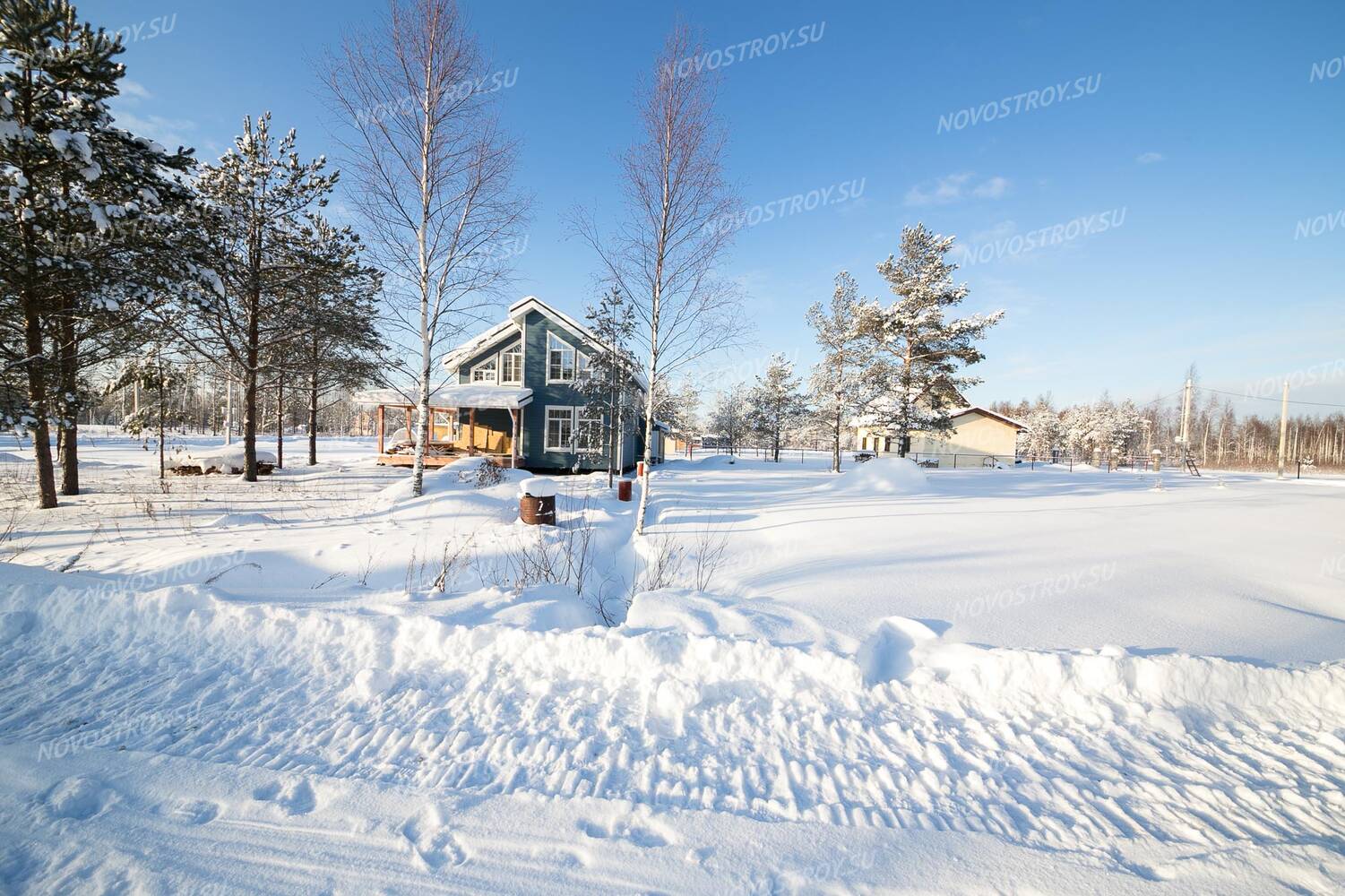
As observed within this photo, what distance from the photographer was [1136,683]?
3443 millimetres

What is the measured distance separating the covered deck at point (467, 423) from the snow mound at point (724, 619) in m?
15.0

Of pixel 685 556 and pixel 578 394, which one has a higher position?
pixel 578 394

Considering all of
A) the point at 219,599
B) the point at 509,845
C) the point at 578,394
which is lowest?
the point at 509,845

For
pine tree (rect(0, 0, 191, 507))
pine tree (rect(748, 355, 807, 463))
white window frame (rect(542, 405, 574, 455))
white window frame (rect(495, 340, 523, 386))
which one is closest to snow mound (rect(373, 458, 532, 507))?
white window frame (rect(542, 405, 574, 455))

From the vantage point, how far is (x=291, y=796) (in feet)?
7.98

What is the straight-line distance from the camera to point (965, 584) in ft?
18.0

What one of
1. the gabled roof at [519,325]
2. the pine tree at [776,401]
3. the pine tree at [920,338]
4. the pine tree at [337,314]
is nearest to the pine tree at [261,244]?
the pine tree at [337,314]

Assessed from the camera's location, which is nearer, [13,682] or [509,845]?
[509,845]

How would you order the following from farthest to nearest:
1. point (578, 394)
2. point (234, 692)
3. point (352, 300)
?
point (578, 394) → point (352, 300) → point (234, 692)

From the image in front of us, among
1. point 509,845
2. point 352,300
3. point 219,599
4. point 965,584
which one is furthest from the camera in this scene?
point 352,300

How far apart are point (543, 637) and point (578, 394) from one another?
53.6ft

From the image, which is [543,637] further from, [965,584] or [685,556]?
[965,584]

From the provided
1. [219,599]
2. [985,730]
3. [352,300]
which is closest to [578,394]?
[352,300]

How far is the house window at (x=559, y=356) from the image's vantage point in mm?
20047
